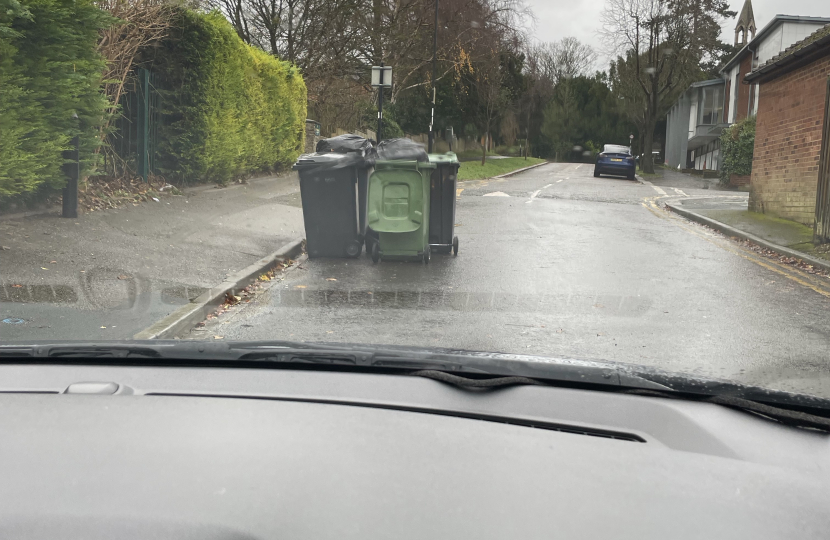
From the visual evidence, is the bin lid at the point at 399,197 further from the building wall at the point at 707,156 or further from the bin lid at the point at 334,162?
the building wall at the point at 707,156

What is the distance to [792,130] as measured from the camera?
1545 cm

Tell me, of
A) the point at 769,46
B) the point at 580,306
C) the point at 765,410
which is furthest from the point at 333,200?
the point at 769,46

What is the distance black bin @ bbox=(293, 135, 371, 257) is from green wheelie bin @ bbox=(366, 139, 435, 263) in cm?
34

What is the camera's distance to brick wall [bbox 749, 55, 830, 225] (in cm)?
1430

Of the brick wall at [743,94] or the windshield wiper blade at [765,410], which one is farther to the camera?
the brick wall at [743,94]

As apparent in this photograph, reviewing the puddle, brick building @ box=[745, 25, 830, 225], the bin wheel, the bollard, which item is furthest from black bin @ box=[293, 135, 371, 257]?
brick building @ box=[745, 25, 830, 225]

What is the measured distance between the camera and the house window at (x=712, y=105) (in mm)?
44500

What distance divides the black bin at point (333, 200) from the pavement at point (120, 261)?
771mm

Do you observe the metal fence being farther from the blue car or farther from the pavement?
the blue car

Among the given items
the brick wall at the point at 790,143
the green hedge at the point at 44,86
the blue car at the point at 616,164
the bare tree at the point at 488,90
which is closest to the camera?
the green hedge at the point at 44,86

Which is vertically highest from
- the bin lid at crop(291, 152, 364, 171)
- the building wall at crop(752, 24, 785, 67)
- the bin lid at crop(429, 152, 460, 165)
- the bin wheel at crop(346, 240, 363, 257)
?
the building wall at crop(752, 24, 785, 67)

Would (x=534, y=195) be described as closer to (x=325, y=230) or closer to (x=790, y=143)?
(x=790, y=143)

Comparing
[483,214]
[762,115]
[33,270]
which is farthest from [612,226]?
[33,270]

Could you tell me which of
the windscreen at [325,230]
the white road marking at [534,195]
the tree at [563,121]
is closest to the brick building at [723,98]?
the white road marking at [534,195]
